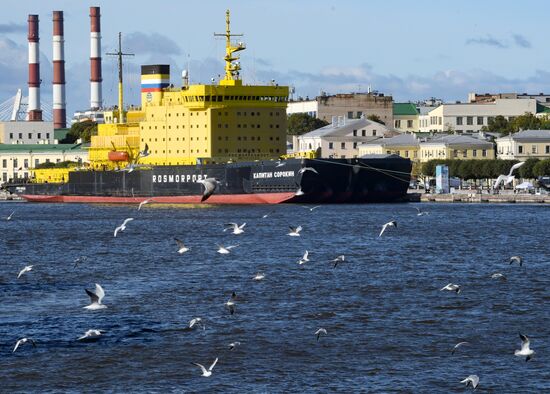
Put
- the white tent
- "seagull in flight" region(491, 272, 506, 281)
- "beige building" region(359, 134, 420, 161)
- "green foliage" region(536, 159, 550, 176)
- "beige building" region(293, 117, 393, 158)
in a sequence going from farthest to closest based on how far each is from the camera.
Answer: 1. "beige building" region(293, 117, 393, 158)
2. "beige building" region(359, 134, 420, 161)
3. "green foliage" region(536, 159, 550, 176)
4. the white tent
5. "seagull in flight" region(491, 272, 506, 281)

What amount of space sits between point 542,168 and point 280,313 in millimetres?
80366

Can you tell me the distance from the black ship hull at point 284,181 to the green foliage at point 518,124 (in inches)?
1954

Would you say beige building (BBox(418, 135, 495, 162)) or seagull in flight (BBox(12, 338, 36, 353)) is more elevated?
beige building (BBox(418, 135, 495, 162))

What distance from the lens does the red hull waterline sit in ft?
290

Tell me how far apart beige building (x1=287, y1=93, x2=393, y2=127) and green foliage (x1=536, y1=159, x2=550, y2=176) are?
54337 millimetres

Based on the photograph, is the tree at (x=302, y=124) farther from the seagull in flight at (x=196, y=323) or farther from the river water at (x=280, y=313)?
the seagull in flight at (x=196, y=323)

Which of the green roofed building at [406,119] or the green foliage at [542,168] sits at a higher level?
the green roofed building at [406,119]

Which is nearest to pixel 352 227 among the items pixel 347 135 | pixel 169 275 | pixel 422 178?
pixel 169 275

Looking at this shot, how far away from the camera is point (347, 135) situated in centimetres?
14400

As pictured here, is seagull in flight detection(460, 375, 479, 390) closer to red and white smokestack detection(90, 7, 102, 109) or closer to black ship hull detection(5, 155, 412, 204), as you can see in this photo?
black ship hull detection(5, 155, 412, 204)

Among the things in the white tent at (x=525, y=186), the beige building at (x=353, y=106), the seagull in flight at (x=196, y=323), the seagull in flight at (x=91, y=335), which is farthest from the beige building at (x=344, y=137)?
the seagull in flight at (x=91, y=335)

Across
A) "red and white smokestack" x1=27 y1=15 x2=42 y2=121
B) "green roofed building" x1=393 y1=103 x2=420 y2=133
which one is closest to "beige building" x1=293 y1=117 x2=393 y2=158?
"green roofed building" x1=393 y1=103 x2=420 y2=133

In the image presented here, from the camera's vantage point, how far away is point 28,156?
154 metres

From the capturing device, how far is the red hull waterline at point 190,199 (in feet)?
290
